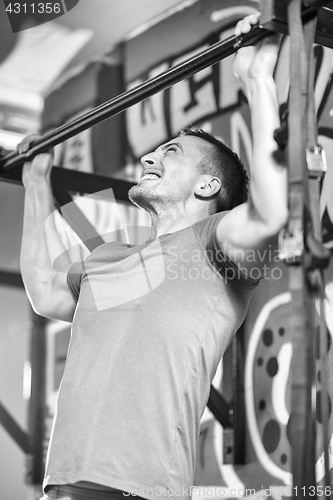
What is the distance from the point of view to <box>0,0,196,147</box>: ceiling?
3.31 meters

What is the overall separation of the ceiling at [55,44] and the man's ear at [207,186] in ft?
4.98

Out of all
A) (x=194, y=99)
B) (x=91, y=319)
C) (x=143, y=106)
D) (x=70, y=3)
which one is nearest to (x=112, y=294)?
(x=91, y=319)

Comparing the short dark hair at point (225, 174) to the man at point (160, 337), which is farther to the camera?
the short dark hair at point (225, 174)

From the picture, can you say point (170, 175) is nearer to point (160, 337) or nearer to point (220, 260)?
point (220, 260)

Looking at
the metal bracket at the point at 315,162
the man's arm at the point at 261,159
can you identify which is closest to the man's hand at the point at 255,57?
the man's arm at the point at 261,159

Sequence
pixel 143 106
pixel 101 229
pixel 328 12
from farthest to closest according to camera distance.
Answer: pixel 143 106
pixel 101 229
pixel 328 12

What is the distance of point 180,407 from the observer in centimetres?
146

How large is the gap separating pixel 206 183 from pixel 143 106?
1.58m

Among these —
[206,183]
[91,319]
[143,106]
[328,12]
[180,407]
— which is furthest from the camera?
[143,106]

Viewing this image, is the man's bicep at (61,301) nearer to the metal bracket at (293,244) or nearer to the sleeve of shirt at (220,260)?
the sleeve of shirt at (220,260)

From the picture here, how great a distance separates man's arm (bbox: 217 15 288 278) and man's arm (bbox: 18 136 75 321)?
0.68m

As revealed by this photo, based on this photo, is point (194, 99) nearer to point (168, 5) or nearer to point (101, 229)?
point (168, 5)

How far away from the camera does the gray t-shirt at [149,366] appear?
1405mm

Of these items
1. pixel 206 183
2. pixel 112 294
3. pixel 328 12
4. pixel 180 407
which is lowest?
pixel 180 407
